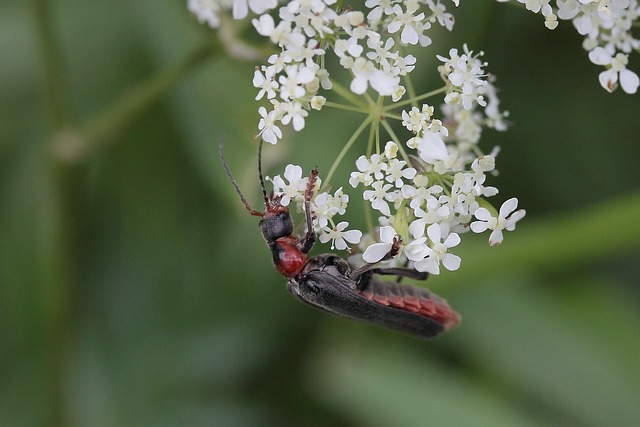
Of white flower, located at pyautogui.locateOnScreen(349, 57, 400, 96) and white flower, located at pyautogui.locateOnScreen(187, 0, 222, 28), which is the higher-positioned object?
white flower, located at pyautogui.locateOnScreen(187, 0, 222, 28)

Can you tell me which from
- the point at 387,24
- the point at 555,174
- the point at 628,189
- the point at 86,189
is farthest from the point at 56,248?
the point at 628,189

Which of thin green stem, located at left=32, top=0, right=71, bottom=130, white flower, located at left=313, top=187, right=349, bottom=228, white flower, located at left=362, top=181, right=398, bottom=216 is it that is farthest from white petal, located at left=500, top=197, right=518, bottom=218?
thin green stem, located at left=32, top=0, right=71, bottom=130

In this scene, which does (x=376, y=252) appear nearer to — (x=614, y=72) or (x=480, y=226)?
(x=480, y=226)

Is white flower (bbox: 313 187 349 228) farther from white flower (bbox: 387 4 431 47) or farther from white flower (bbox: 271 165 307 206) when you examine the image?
white flower (bbox: 387 4 431 47)

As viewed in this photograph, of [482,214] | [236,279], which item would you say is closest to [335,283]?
[482,214]

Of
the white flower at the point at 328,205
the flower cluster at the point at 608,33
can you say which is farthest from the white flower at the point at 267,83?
the flower cluster at the point at 608,33

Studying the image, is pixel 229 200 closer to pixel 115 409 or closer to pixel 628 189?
pixel 115 409
